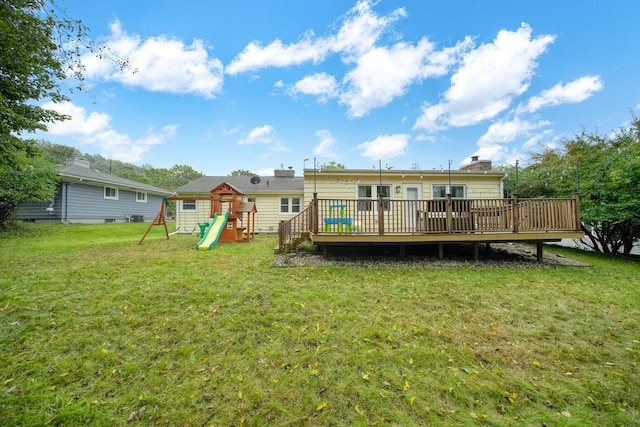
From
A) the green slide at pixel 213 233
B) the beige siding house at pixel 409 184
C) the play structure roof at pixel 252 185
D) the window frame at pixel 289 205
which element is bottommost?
the green slide at pixel 213 233

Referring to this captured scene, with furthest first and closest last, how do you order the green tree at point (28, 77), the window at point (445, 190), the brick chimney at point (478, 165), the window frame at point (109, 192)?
the window frame at point (109, 192), the brick chimney at point (478, 165), the window at point (445, 190), the green tree at point (28, 77)

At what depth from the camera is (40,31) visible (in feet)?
12.6

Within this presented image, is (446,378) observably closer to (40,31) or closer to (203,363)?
(203,363)

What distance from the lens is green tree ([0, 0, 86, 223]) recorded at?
3.60 meters

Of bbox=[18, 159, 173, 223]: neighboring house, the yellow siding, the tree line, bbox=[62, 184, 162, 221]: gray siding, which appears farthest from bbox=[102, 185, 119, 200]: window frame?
the yellow siding

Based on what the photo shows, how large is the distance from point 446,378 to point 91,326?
4.39m

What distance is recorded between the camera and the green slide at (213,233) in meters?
8.93

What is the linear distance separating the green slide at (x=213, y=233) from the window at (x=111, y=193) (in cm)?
1158

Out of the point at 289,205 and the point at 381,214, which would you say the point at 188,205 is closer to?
the point at 289,205

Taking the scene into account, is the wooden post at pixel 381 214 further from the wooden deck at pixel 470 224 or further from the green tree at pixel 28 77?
the green tree at pixel 28 77

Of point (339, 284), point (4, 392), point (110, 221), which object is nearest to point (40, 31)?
point (4, 392)

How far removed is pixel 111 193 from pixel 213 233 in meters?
12.7

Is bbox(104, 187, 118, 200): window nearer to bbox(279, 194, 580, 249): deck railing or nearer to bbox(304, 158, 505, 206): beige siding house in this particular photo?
bbox(304, 158, 505, 206): beige siding house

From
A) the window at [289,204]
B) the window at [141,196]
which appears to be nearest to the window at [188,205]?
the window at [289,204]
